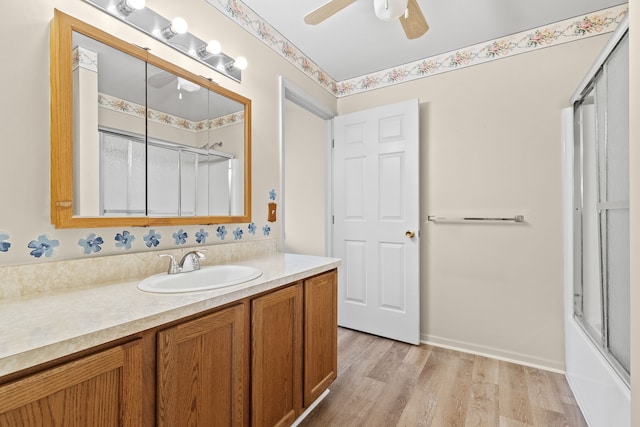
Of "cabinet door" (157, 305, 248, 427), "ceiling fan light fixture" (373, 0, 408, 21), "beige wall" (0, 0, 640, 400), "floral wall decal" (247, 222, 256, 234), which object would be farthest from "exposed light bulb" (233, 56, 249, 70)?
"cabinet door" (157, 305, 248, 427)

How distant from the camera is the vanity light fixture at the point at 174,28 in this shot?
4.60ft

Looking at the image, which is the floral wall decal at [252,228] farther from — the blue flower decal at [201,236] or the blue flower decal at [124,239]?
the blue flower decal at [124,239]

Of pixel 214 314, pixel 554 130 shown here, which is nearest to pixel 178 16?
pixel 214 314

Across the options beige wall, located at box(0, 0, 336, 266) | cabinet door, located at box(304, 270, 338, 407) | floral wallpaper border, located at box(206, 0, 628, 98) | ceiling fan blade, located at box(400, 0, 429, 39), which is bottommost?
cabinet door, located at box(304, 270, 338, 407)

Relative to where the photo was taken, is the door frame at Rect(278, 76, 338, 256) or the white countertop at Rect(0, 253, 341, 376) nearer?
the white countertop at Rect(0, 253, 341, 376)

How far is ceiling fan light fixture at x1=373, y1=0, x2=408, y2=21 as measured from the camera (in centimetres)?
130

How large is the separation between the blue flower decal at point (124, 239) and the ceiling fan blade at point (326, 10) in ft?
4.43

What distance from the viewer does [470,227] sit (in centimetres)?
233

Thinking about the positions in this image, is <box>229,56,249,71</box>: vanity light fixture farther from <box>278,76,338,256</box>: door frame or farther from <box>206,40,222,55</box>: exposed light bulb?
<box>278,76,338,256</box>: door frame

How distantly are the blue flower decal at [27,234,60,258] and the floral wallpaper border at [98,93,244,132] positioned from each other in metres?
0.54

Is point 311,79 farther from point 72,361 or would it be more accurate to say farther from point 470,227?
point 72,361

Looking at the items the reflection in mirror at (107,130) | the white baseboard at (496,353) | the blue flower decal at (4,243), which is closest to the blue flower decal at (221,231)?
the reflection in mirror at (107,130)

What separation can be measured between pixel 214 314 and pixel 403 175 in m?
1.93

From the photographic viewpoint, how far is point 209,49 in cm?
158
